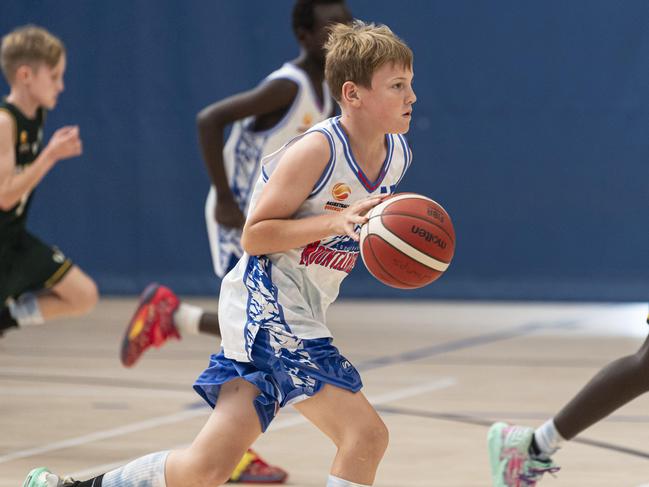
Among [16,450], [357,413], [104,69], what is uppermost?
[104,69]

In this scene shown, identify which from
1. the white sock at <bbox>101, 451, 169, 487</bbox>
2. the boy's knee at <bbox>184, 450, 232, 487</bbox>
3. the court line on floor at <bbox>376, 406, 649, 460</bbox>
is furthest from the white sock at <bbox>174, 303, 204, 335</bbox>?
the boy's knee at <bbox>184, 450, 232, 487</bbox>

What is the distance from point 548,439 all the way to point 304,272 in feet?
3.04

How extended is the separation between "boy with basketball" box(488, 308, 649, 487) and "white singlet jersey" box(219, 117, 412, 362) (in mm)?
797

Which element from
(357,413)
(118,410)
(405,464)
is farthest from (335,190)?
(118,410)

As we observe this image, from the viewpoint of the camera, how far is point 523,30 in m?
7.67

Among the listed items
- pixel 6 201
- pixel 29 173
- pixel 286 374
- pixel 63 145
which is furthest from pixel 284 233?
pixel 6 201

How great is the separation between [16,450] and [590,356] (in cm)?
323

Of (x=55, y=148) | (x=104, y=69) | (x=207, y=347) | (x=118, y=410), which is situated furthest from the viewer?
(x=104, y=69)

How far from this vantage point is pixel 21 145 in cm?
474

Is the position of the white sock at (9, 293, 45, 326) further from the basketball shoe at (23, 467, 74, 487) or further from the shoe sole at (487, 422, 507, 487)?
the shoe sole at (487, 422, 507, 487)

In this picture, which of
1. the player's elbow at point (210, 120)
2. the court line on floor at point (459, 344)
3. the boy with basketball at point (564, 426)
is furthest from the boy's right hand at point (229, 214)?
the court line on floor at point (459, 344)

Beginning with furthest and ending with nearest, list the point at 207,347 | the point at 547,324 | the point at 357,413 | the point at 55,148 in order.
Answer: the point at 547,324
the point at 207,347
the point at 55,148
the point at 357,413

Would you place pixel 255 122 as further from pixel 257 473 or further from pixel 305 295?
pixel 305 295

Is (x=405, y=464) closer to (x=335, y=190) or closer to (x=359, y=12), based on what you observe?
(x=335, y=190)
